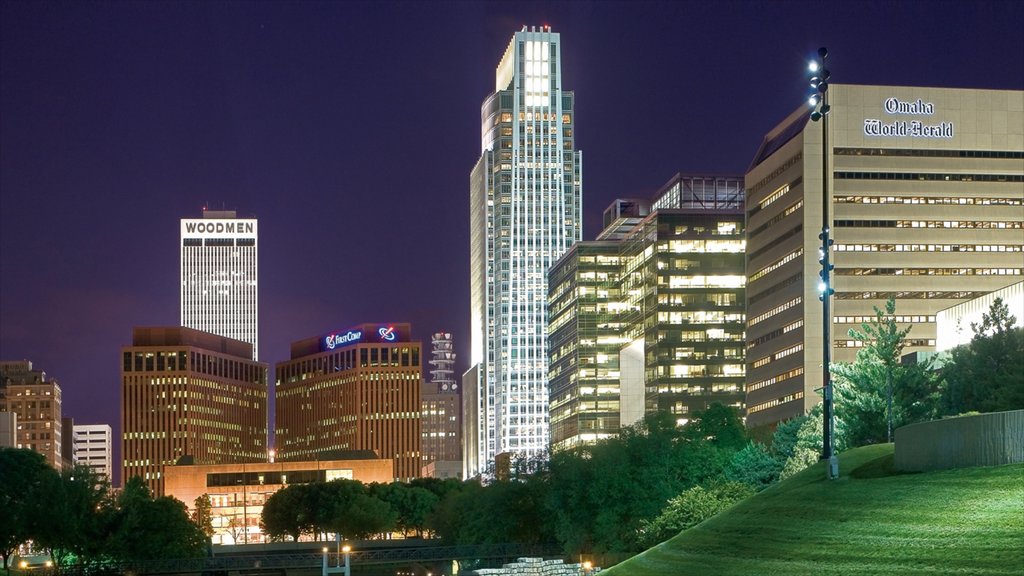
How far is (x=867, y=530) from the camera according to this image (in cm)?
5375

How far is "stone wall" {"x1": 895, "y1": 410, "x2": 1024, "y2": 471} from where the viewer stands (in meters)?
56.1

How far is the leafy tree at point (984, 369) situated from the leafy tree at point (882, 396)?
1.76 m

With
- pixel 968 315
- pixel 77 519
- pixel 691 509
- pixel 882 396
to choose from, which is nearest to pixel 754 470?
pixel 691 509

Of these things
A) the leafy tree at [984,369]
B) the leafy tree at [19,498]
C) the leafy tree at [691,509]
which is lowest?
the leafy tree at [19,498]

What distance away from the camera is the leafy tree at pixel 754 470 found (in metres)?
119

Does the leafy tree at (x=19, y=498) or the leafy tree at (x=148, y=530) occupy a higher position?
the leafy tree at (x=19, y=498)

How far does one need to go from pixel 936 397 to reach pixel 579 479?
41183 mm

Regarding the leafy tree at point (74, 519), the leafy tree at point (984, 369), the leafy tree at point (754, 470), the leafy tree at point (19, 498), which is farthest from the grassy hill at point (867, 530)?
the leafy tree at point (19, 498)

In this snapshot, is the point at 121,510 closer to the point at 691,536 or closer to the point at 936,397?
the point at 936,397

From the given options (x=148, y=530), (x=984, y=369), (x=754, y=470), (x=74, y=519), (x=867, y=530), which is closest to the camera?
(x=867, y=530)

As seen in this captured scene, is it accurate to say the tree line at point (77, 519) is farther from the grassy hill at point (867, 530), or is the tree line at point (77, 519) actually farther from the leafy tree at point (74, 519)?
the grassy hill at point (867, 530)

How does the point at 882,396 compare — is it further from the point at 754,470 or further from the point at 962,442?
the point at 962,442

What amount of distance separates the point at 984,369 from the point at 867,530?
52437 mm

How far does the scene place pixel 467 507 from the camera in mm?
186125
